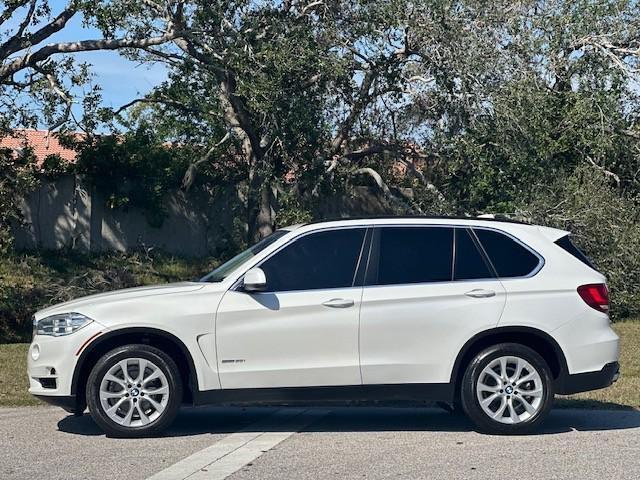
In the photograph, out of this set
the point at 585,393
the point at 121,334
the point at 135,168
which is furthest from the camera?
the point at 135,168

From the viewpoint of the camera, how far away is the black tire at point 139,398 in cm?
825

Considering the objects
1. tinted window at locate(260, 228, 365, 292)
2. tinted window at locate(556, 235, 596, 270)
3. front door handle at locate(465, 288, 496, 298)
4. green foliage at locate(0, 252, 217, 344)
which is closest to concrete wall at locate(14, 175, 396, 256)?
green foliage at locate(0, 252, 217, 344)

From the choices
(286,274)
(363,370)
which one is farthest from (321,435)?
(286,274)

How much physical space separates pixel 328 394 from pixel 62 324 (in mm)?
2306

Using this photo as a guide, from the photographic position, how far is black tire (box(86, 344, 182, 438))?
325 inches

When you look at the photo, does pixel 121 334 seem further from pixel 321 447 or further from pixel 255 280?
pixel 321 447

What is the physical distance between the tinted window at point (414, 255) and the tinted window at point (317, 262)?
0.79 ft

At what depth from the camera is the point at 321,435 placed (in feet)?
28.1

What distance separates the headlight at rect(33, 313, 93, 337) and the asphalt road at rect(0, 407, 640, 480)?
91 cm

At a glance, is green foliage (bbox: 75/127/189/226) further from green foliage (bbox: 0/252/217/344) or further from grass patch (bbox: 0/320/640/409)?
grass patch (bbox: 0/320/640/409)

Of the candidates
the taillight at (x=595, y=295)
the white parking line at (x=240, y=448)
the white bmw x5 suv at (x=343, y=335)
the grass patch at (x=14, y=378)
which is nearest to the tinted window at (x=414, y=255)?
the white bmw x5 suv at (x=343, y=335)

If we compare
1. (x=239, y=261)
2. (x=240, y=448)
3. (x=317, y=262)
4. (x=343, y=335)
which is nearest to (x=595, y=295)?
(x=343, y=335)

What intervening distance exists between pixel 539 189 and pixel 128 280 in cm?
807

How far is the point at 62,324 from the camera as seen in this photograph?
8367 mm
